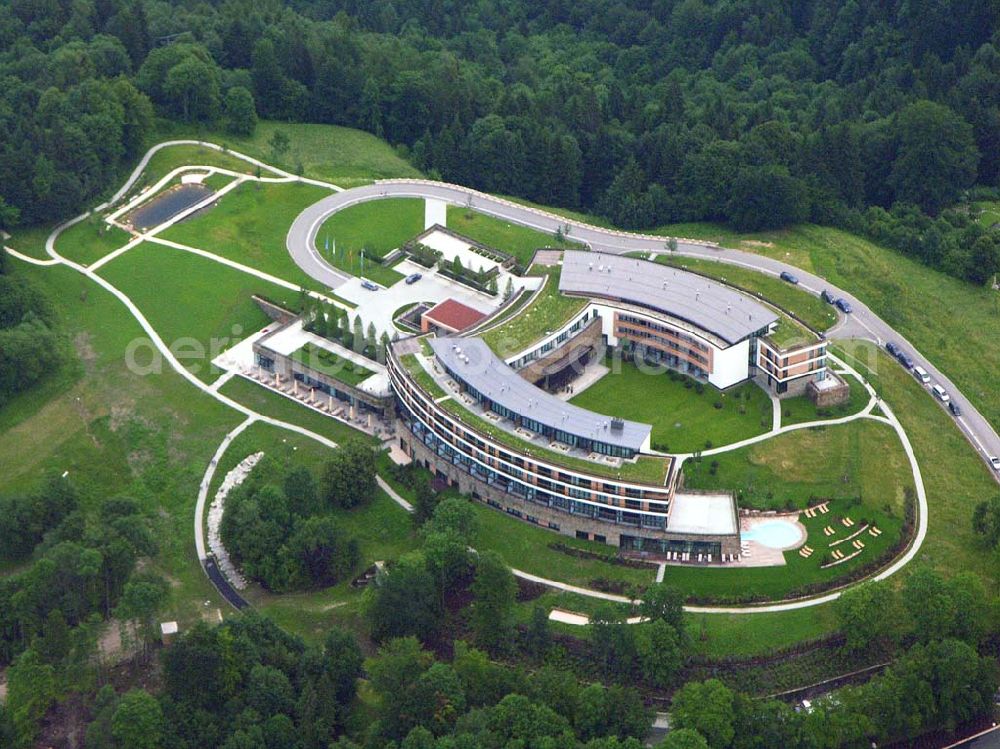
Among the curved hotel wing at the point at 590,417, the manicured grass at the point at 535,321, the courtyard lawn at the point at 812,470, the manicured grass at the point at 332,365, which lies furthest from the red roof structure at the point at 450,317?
the courtyard lawn at the point at 812,470

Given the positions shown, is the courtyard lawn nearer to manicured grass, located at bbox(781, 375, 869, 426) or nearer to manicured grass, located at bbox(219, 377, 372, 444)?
manicured grass, located at bbox(781, 375, 869, 426)

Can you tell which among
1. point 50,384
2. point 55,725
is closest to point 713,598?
point 55,725

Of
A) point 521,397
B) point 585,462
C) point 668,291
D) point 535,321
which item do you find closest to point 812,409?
point 668,291

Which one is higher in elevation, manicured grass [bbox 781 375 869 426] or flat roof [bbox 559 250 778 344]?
flat roof [bbox 559 250 778 344]

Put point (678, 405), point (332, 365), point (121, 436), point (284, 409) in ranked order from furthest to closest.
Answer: point (332, 365)
point (284, 409)
point (678, 405)
point (121, 436)

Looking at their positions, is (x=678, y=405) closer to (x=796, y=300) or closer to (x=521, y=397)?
(x=521, y=397)

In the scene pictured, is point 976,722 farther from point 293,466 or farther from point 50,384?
point 50,384

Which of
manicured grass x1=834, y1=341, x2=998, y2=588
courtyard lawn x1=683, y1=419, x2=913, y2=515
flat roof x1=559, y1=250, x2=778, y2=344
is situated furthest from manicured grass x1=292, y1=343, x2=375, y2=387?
manicured grass x1=834, y1=341, x2=998, y2=588
